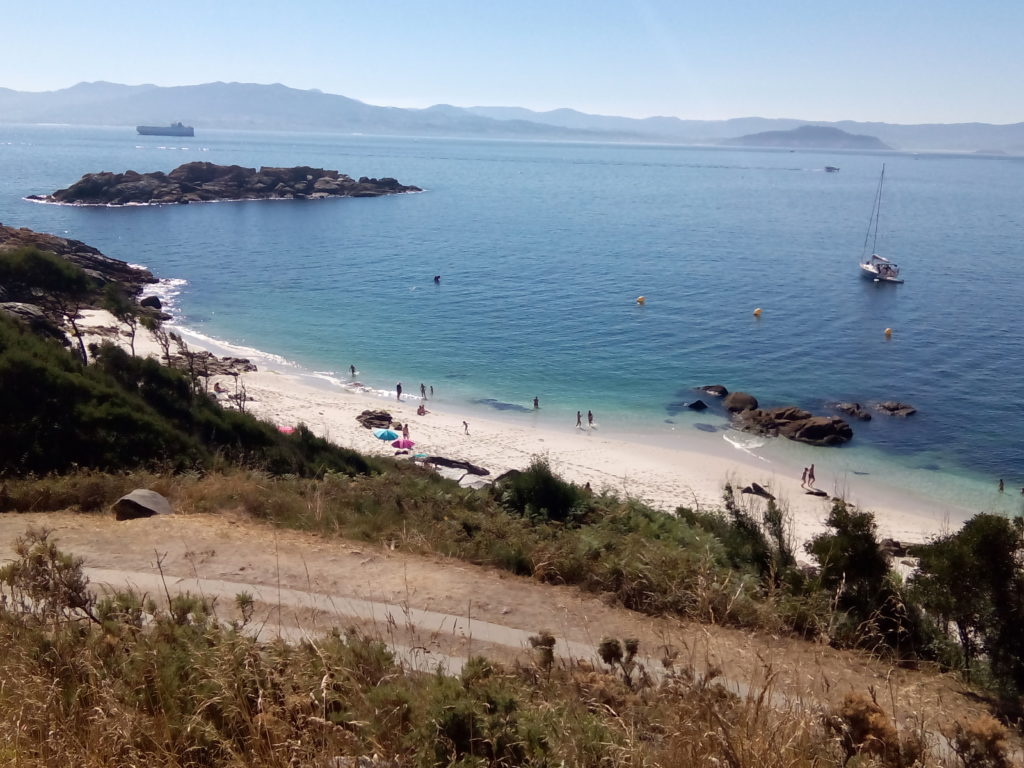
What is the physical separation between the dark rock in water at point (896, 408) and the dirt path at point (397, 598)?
91.7 ft

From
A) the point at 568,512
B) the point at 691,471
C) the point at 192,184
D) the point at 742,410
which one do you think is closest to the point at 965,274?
the point at 742,410

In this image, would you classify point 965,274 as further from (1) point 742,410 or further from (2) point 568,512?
(2) point 568,512

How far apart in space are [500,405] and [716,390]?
33.1 ft

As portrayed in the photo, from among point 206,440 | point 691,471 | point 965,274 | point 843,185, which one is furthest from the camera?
point 843,185

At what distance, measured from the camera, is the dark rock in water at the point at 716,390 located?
3350 centimetres

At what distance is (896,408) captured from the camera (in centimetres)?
3159

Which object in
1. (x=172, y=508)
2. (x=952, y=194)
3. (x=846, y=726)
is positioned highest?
(x=952, y=194)

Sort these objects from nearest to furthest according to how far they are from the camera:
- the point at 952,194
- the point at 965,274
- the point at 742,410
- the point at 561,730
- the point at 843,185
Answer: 1. the point at 561,730
2. the point at 742,410
3. the point at 965,274
4. the point at 952,194
5. the point at 843,185

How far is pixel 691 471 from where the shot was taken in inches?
1005

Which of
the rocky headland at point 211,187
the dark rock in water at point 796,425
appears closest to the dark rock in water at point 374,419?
the dark rock in water at point 796,425

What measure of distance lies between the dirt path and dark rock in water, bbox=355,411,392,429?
62.9ft

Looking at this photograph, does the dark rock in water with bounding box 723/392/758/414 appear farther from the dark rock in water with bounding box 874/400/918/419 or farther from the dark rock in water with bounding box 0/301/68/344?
the dark rock in water with bounding box 0/301/68/344

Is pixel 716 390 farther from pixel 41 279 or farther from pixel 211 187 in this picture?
pixel 211 187

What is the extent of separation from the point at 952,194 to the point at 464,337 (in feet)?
466
